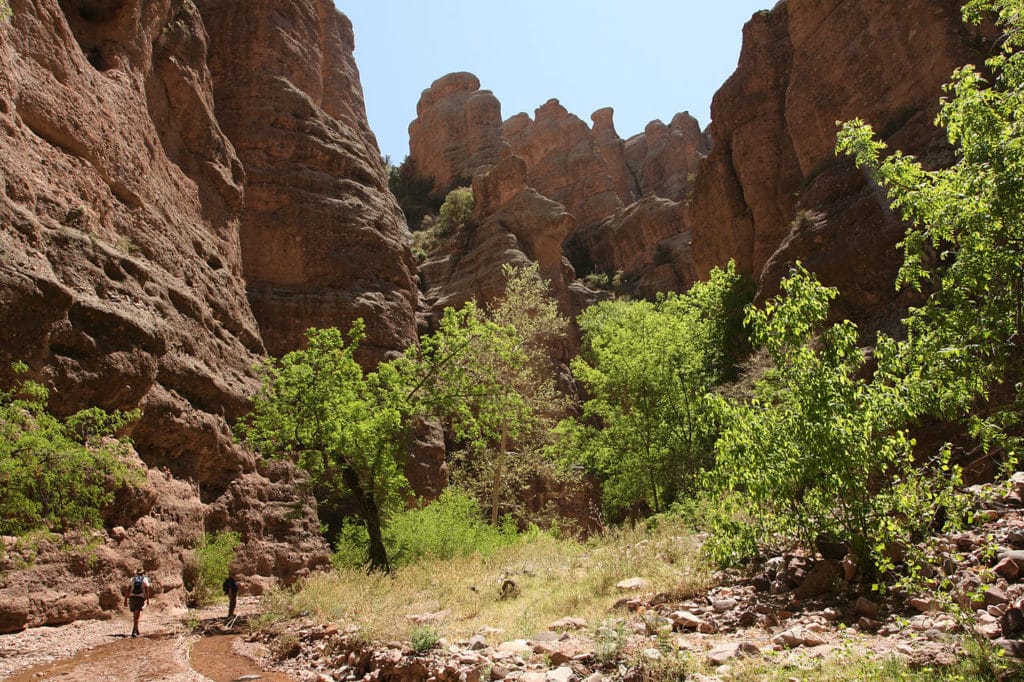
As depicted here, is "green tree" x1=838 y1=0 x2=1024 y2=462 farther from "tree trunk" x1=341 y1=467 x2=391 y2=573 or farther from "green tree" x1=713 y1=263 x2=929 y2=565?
"tree trunk" x1=341 y1=467 x2=391 y2=573

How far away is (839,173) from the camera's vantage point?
23094 millimetres

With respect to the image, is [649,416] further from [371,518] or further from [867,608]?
[867,608]

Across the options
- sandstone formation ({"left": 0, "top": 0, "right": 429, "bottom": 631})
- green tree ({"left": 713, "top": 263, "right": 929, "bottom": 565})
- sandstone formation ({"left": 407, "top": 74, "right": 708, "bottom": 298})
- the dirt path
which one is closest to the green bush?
sandstone formation ({"left": 0, "top": 0, "right": 429, "bottom": 631})

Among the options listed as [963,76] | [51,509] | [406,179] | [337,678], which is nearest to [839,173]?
[963,76]

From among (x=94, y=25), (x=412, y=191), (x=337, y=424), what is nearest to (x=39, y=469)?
(x=337, y=424)

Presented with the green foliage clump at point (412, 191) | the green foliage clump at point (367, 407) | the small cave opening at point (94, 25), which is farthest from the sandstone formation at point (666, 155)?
the small cave opening at point (94, 25)

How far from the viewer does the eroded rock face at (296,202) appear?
26484 millimetres

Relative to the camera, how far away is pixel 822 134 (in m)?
25.7

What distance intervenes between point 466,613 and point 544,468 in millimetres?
16732

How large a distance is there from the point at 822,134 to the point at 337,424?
2275 cm

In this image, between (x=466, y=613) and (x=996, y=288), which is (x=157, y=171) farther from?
(x=996, y=288)

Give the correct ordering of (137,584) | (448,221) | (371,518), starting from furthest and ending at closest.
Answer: (448,221) < (371,518) < (137,584)

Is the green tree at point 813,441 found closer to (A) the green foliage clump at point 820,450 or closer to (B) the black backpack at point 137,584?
(A) the green foliage clump at point 820,450

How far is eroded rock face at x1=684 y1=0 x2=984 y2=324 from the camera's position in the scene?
2000 centimetres
